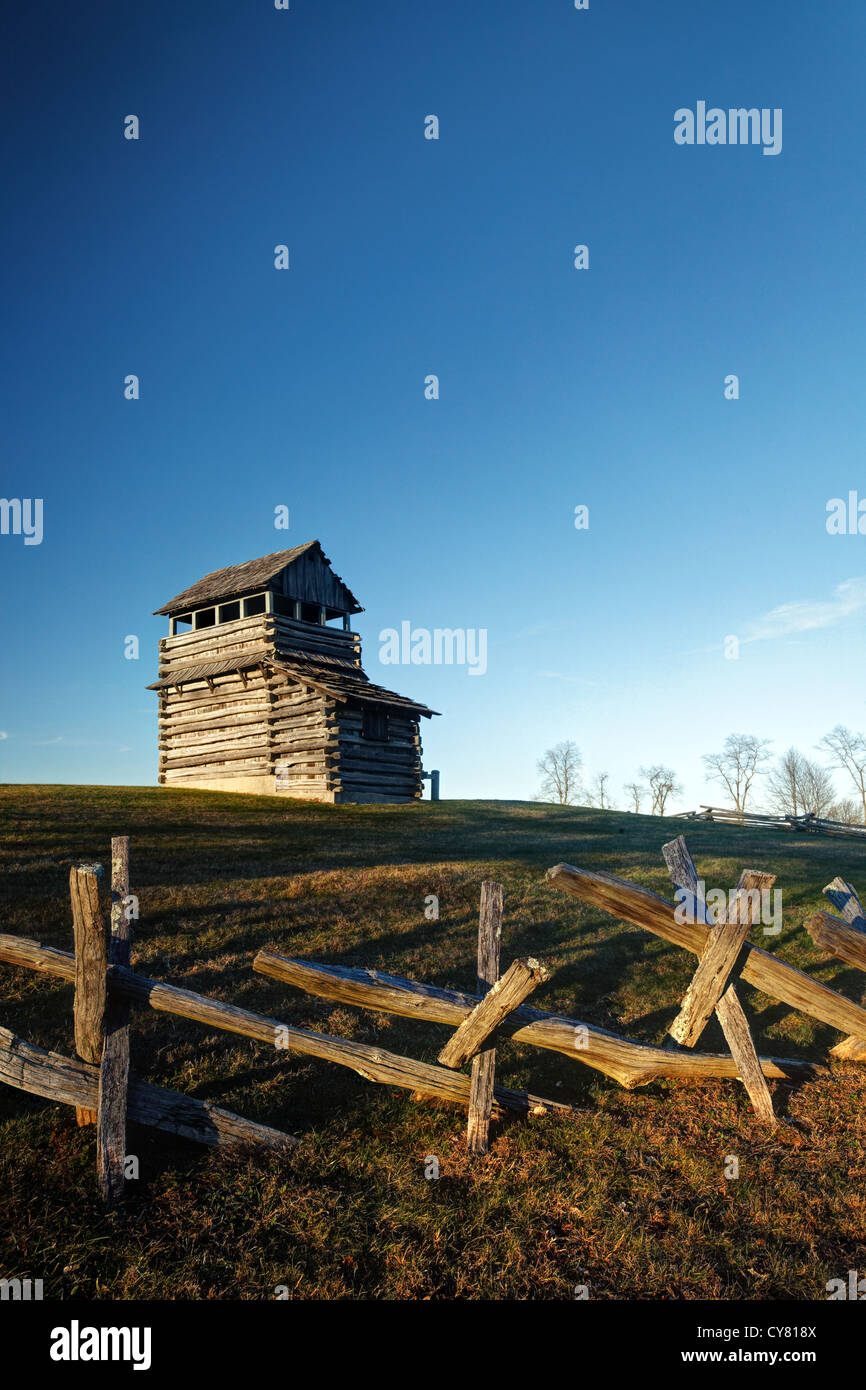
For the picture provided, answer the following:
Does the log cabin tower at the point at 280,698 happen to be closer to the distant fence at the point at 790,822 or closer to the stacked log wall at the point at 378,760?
the stacked log wall at the point at 378,760

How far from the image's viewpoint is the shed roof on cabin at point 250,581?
28.6 metres

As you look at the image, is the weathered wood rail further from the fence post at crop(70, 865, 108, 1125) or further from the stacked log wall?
the stacked log wall

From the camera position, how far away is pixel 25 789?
24062 mm

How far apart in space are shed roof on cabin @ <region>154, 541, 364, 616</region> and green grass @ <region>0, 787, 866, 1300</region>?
18334mm

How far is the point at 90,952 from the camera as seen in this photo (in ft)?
16.6

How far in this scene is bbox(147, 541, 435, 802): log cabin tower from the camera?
2592 centimetres

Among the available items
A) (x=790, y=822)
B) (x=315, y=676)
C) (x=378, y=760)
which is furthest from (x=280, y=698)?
(x=790, y=822)

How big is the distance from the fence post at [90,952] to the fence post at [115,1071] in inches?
4.1

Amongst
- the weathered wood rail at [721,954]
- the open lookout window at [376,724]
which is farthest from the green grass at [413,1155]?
the open lookout window at [376,724]

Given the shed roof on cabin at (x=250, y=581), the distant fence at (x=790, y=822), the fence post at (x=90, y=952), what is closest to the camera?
the fence post at (x=90, y=952)

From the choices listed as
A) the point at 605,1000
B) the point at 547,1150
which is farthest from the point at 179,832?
the point at 547,1150

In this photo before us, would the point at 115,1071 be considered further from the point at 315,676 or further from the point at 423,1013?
the point at 315,676
